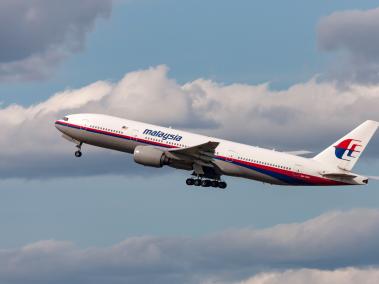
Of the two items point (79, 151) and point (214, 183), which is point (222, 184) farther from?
point (79, 151)

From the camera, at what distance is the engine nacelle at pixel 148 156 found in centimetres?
7619

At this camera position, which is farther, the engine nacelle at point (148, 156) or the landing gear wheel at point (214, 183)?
the landing gear wheel at point (214, 183)

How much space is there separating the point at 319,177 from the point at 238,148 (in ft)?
29.6

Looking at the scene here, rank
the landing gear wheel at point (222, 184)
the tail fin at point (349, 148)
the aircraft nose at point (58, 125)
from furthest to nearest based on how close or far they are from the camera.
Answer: the aircraft nose at point (58, 125) → the landing gear wheel at point (222, 184) → the tail fin at point (349, 148)

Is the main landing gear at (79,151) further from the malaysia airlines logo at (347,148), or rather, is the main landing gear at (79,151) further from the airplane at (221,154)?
the malaysia airlines logo at (347,148)

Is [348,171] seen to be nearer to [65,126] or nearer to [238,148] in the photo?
[238,148]

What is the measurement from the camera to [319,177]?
76688 mm

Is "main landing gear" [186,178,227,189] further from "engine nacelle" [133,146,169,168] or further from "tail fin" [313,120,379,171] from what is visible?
"tail fin" [313,120,379,171]

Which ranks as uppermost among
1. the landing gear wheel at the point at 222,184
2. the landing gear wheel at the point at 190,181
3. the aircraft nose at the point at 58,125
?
the aircraft nose at the point at 58,125

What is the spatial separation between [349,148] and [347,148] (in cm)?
24

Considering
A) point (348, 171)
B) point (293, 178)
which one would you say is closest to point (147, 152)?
point (293, 178)

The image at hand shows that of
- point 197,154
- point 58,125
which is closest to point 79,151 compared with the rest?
point 58,125

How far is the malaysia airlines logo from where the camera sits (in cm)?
7806

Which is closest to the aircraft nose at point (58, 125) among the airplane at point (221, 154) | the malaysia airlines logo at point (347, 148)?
the airplane at point (221, 154)
